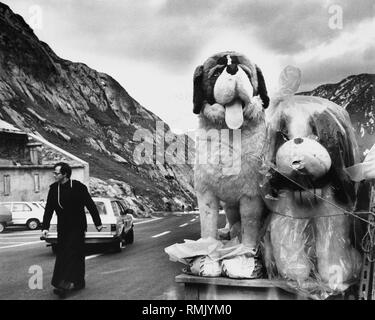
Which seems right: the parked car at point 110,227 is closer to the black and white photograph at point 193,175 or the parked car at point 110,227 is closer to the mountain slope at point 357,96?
the black and white photograph at point 193,175

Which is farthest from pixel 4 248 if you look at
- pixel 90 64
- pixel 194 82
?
pixel 194 82

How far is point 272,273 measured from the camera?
2059mm

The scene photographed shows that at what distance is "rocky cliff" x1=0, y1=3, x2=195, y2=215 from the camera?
293 cm

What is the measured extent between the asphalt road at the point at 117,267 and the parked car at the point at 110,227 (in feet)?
0.23

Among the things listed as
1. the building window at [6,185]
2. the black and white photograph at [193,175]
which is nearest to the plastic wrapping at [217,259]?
the black and white photograph at [193,175]

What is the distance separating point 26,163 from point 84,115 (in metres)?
0.51

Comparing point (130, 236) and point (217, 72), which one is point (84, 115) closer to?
point (130, 236)

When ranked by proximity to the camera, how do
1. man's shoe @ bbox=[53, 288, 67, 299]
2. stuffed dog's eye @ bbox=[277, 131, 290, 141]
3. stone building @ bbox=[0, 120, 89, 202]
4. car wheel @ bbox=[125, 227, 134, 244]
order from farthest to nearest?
car wheel @ bbox=[125, 227, 134, 244] < stone building @ bbox=[0, 120, 89, 202] < man's shoe @ bbox=[53, 288, 67, 299] < stuffed dog's eye @ bbox=[277, 131, 290, 141]

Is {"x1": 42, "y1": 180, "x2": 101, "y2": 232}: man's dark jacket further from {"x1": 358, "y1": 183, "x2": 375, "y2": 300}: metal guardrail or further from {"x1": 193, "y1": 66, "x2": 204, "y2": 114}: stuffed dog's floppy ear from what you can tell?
{"x1": 358, "y1": 183, "x2": 375, "y2": 300}: metal guardrail

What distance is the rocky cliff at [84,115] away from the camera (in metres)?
2.93

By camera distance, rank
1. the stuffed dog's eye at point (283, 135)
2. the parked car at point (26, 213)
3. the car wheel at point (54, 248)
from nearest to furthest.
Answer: the stuffed dog's eye at point (283, 135)
the car wheel at point (54, 248)
the parked car at point (26, 213)

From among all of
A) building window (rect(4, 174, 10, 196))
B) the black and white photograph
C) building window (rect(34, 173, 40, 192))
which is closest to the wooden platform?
the black and white photograph

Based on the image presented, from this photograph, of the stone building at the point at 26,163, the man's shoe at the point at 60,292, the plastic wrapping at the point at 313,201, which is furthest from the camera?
the stone building at the point at 26,163
